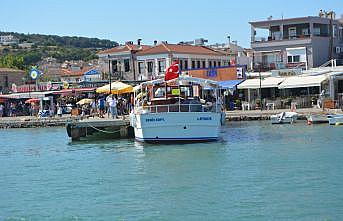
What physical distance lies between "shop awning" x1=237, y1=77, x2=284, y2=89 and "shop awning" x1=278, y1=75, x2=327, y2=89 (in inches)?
41.4

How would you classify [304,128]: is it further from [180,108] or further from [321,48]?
[321,48]

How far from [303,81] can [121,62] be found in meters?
26.4

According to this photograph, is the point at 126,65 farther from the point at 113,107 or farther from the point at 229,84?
the point at 113,107

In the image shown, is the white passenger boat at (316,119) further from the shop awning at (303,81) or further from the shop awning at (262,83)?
the shop awning at (262,83)

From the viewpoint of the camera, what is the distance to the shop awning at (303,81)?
2063 inches

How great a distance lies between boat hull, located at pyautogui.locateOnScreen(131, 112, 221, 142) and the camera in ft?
→ 107

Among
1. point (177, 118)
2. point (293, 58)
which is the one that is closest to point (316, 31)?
point (293, 58)

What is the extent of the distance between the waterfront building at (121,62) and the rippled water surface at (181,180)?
36153mm

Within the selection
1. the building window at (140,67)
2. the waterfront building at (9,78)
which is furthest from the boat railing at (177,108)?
the waterfront building at (9,78)

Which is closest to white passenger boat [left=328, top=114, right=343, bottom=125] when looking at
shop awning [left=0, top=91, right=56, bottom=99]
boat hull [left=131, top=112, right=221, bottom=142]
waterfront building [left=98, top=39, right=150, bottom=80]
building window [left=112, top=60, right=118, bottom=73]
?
boat hull [left=131, top=112, right=221, bottom=142]

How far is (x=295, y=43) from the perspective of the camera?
67562 millimetres

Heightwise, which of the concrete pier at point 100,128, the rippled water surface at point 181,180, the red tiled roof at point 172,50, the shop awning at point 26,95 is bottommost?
the rippled water surface at point 181,180

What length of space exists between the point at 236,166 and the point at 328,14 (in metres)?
52.9

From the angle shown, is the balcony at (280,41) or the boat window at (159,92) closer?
the boat window at (159,92)
